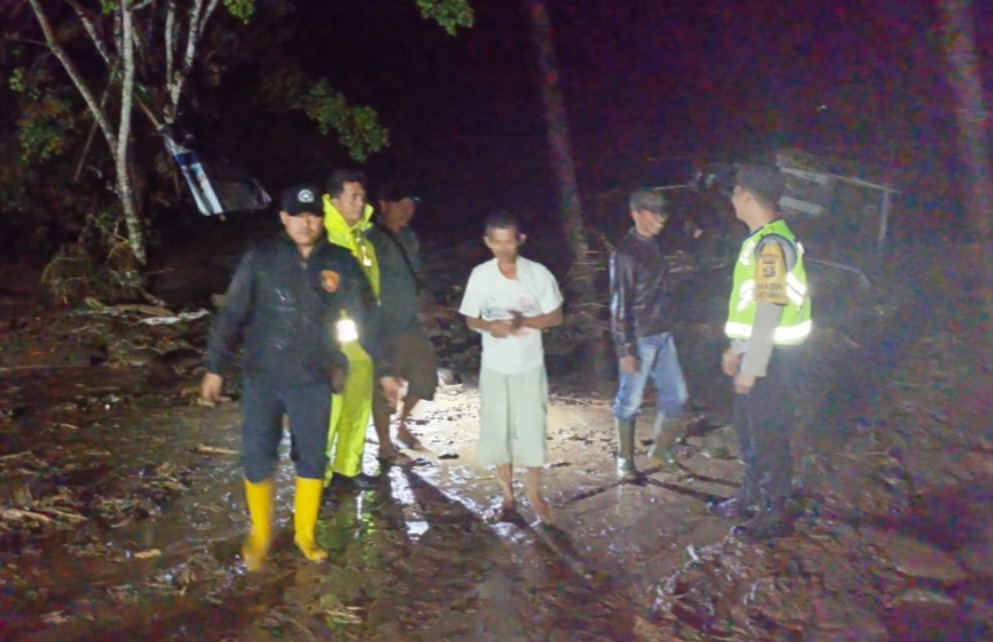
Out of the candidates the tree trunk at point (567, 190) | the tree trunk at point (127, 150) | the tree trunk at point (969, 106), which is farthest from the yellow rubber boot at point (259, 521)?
the tree trunk at point (969, 106)

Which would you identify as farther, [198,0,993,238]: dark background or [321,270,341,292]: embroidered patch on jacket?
[198,0,993,238]: dark background

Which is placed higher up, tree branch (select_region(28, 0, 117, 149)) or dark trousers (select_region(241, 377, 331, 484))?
tree branch (select_region(28, 0, 117, 149))

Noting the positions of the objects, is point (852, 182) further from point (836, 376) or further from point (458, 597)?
point (458, 597)

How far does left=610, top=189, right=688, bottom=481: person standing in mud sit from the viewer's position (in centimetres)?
575

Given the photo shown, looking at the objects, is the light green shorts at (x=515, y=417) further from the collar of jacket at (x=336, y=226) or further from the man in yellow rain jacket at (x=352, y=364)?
the collar of jacket at (x=336, y=226)

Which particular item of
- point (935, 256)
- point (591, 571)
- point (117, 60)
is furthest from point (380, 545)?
point (935, 256)

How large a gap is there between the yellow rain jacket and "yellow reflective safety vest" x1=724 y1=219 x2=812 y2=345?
197cm

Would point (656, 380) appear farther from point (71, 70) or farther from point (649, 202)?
point (71, 70)

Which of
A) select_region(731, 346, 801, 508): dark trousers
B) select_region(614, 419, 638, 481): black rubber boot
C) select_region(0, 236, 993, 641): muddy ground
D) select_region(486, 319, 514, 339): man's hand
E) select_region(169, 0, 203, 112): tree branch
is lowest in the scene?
select_region(0, 236, 993, 641): muddy ground

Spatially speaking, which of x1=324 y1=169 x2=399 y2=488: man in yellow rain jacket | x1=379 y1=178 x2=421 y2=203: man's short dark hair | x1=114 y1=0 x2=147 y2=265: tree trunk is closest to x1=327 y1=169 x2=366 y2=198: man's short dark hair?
x1=324 y1=169 x2=399 y2=488: man in yellow rain jacket

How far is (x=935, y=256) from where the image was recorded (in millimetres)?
12391

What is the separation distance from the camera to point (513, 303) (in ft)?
17.0

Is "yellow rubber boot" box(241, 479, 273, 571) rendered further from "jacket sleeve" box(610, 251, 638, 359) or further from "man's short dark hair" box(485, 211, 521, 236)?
"jacket sleeve" box(610, 251, 638, 359)

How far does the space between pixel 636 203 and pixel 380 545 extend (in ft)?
7.73
